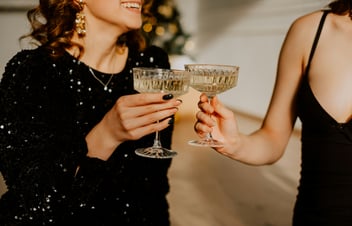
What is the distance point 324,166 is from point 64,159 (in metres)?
0.76

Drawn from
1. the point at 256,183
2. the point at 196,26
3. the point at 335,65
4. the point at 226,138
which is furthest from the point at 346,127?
the point at 196,26

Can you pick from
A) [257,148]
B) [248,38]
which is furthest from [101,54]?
[248,38]

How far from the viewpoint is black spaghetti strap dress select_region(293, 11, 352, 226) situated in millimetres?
1174

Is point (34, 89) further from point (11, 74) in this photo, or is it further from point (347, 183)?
point (347, 183)

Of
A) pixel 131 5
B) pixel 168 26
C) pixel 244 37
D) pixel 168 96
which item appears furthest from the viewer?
pixel 168 26

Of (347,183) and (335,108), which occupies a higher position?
(335,108)

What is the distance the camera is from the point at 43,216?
1400 mm

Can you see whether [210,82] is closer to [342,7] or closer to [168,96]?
[168,96]

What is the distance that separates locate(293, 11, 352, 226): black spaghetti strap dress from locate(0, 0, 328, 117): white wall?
12.0 feet

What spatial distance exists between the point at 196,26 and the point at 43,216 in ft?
23.6

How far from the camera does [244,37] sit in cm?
641

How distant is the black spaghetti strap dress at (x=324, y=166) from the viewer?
3.85 feet

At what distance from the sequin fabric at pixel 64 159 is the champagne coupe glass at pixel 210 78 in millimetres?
376

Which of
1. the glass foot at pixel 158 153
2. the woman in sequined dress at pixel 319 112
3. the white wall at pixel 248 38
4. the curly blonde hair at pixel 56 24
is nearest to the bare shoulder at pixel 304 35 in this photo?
the woman in sequined dress at pixel 319 112
